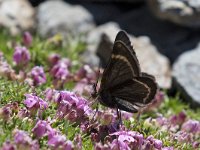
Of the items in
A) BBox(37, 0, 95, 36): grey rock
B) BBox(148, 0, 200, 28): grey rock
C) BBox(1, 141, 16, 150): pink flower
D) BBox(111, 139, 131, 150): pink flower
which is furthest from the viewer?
BBox(37, 0, 95, 36): grey rock

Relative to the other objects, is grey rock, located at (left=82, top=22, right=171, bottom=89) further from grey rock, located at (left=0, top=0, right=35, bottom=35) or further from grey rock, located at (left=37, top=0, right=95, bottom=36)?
grey rock, located at (left=0, top=0, right=35, bottom=35)

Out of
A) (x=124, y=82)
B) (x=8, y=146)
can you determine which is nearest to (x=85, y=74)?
(x=124, y=82)

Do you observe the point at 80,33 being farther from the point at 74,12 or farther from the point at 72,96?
the point at 72,96

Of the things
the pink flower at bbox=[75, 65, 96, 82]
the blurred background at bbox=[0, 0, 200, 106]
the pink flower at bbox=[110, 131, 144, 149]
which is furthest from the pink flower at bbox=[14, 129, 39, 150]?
the blurred background at bbox=[0, 0, 200, 106]

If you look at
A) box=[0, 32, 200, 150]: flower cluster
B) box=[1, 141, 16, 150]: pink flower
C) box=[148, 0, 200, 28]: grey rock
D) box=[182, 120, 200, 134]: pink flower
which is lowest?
box=[182, 120, 200, 134]: pink flower

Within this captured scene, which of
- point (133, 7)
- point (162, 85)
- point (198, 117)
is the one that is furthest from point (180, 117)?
point (133, 7)

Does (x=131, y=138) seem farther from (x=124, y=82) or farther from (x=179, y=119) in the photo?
(x=179, y=119)
